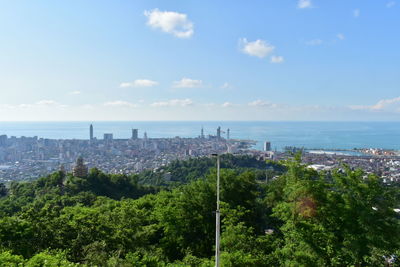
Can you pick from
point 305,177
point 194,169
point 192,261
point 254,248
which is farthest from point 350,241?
point 194,169

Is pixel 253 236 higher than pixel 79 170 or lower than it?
higher

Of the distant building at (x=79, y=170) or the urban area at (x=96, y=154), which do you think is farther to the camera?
the urban area at (x=96, y=154)

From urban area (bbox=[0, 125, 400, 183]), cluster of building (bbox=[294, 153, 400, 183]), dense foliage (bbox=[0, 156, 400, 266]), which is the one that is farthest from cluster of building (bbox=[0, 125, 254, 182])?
dense foliage (bbox=[0, 156, 400, 266])

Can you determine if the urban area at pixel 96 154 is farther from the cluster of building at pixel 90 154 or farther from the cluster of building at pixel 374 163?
the cluster of building at pixel 374 163

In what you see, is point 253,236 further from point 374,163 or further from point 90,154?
point 90,154

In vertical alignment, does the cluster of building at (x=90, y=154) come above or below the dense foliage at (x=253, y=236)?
below

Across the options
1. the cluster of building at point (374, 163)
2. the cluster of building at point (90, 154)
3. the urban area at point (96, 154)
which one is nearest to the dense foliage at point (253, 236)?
the cluster of building at point (374, 163)

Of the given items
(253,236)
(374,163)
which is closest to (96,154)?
(374,163)

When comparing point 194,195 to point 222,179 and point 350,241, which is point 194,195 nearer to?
point 222,179
